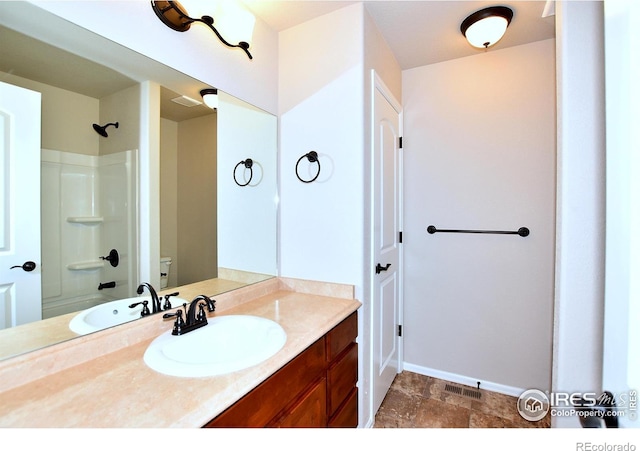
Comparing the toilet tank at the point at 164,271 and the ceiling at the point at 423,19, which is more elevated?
→ the ceiling at the point at 423,19

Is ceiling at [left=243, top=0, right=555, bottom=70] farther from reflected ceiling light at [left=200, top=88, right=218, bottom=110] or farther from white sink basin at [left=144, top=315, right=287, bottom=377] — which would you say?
white sink basin at [left=144, top=315, right=287, bottom=377]

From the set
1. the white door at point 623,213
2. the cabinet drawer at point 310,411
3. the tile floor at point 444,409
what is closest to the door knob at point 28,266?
the cabinet drawer at point 310,411

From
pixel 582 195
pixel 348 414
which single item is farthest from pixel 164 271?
pixel 582 195

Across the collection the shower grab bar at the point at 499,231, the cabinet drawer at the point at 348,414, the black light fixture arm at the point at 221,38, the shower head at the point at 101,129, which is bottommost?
the cabinet drawer at the point at 348,414

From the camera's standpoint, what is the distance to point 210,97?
55.7 inches

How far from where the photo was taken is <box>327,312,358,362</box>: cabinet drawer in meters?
1.25

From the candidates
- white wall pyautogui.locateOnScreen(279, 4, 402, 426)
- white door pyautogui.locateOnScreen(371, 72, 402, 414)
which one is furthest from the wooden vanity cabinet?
white door pyautogui.locateOnScreen(371, 72, 402, 414)

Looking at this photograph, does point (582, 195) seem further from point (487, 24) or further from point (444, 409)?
point (444, 409)

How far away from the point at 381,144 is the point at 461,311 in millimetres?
1421

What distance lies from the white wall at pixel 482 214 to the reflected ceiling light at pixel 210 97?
1.52 m

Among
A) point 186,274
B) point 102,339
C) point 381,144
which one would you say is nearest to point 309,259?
A: point 186,274

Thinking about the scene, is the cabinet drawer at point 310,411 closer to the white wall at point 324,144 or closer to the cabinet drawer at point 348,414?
the cabinet drawer at point 348,414

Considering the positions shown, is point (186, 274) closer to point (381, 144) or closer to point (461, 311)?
point (381, 144)

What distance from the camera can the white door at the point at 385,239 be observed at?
171cm
